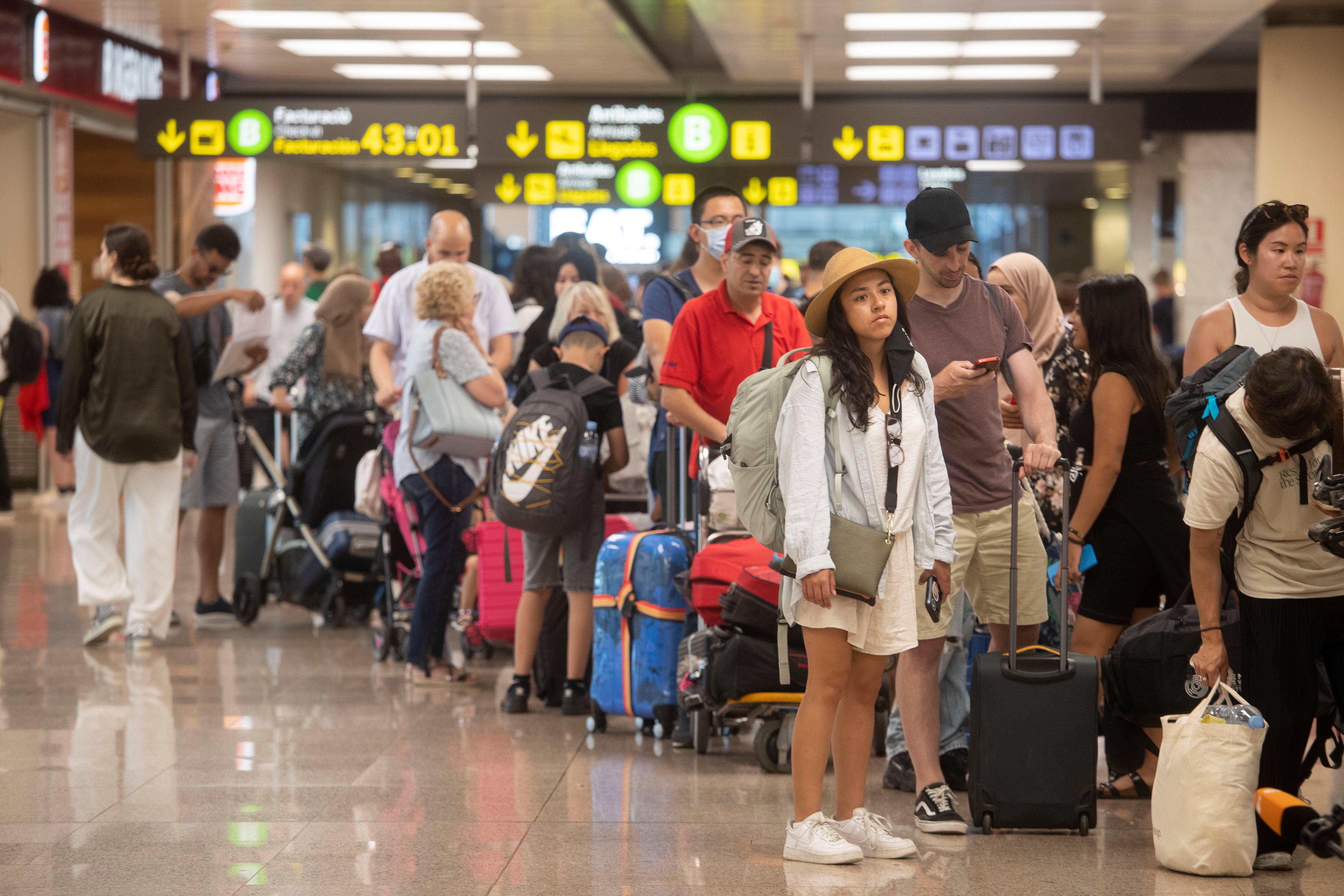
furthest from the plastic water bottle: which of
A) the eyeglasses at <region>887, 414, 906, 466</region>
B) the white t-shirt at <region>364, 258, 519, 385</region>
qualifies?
the eyeglasses at <region>887, 414, 906, 466</region>

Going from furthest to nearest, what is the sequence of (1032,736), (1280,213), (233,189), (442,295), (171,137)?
(233,189) < (171,137) < (442,295) < (1280,213) < (1032,736)

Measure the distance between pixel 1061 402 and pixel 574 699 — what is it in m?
2.33

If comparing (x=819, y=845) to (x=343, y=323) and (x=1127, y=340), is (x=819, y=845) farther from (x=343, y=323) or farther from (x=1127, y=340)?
(x=343, y=323)

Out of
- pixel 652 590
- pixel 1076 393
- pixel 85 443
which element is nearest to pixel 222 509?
pixel 85 443

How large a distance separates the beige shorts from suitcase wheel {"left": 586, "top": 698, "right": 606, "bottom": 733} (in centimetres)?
183

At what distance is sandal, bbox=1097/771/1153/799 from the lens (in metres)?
4.95

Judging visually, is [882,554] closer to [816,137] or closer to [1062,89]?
[816,137]

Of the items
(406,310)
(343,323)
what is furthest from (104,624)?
(406,310)

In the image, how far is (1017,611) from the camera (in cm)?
447

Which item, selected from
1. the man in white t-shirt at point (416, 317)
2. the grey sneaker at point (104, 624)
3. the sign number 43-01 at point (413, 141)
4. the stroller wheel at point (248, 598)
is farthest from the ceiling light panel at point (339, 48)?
the grey sneaker at point (104, 624)

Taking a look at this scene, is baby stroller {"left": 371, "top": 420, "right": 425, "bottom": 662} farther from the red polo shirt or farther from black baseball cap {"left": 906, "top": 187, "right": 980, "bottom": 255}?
black baseball cap {"left": 906, "top": 187, "right": 980, "bottom": 255}

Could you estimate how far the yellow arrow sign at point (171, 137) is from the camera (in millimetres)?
12367

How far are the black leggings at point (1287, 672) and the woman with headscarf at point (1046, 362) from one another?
4.33 feet

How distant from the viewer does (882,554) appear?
13.0 ft
